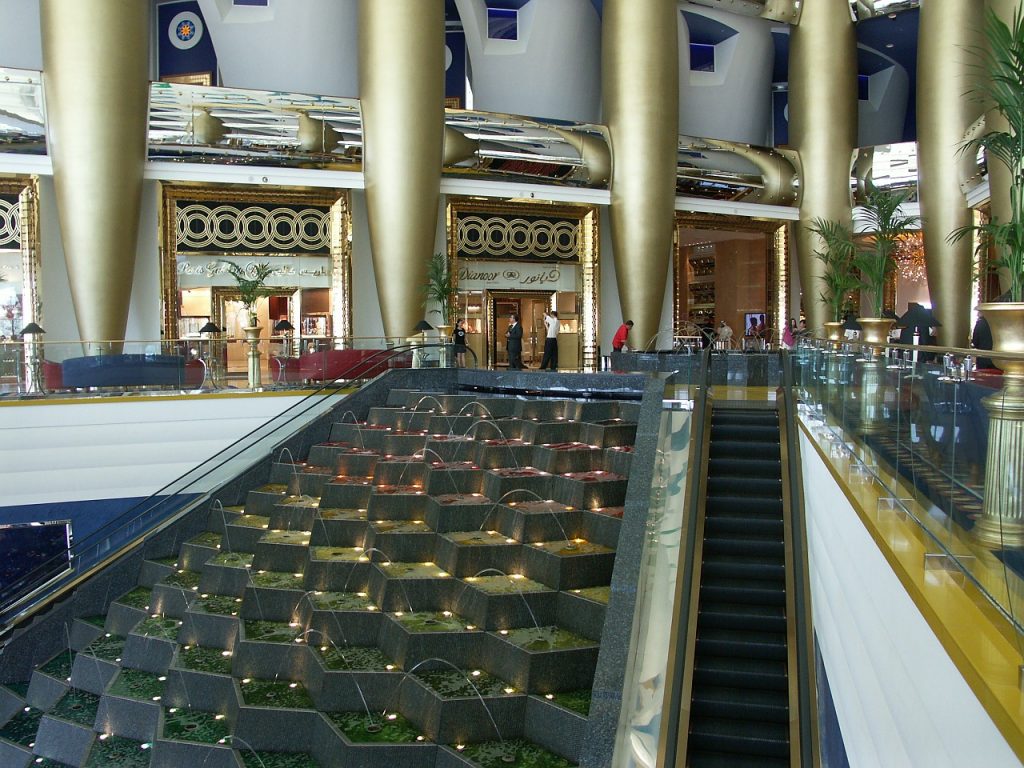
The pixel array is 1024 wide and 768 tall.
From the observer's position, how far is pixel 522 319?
23047 millimetres

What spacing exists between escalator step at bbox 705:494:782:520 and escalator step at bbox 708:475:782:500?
0.18 m

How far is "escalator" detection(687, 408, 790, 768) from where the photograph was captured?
20.5 feet

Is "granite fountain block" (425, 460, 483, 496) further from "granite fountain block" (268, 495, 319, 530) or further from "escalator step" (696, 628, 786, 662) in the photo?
"escalator step" (696, 628, 786, 662)

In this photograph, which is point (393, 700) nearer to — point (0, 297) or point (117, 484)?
point (117, 484)

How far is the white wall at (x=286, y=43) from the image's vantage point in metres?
20.4

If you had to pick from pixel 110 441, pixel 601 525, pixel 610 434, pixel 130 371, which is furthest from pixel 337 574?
pixel 130 371

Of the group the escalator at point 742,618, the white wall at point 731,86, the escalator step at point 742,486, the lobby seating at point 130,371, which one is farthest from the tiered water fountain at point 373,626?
the white wall at point 731,86

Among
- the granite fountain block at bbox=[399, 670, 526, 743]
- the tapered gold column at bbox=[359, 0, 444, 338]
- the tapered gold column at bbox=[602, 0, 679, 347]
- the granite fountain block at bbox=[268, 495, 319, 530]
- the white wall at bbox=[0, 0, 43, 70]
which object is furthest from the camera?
the tapered gold column at bbox=[602, 0, 679, 347]

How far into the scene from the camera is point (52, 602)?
9.34m

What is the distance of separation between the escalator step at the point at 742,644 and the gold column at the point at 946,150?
16203mm

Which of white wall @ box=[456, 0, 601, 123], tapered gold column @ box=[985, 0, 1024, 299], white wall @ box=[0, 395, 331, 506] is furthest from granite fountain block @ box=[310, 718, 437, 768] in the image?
white wall @ box=[456, 0, 601, 123]

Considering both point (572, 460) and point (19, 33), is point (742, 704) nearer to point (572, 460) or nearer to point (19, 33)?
point (572, 460)

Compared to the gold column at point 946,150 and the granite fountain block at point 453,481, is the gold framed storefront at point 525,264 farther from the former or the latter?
the granite fountain block at point 453,481

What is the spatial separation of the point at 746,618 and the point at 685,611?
0.89 m
